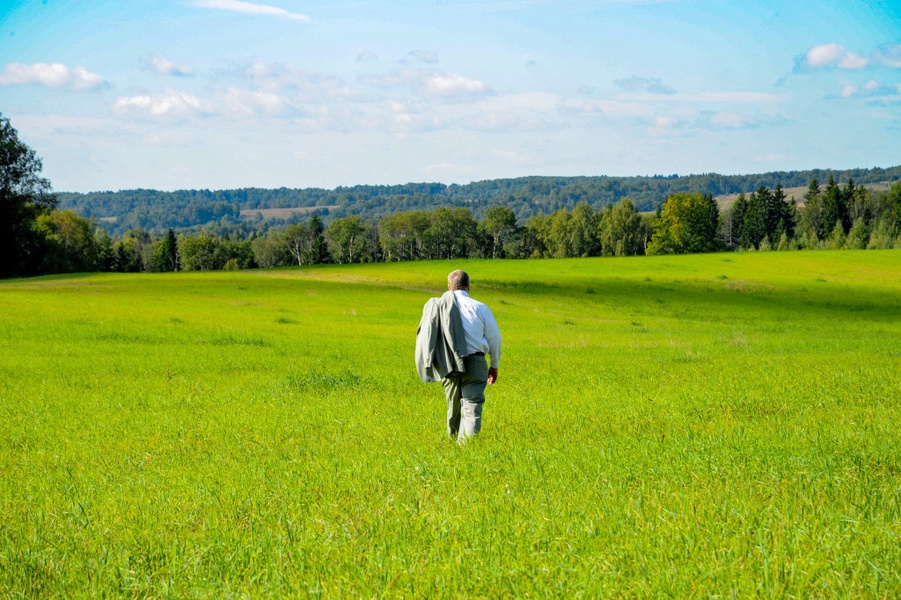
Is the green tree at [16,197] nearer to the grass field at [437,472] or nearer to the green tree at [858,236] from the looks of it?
the grass field at [437,472]

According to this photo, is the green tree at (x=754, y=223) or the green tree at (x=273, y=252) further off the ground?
the green tree at (x=754, y=223)

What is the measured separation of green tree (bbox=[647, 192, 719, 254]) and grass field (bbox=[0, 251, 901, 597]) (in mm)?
109157

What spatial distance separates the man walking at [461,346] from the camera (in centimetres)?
1017

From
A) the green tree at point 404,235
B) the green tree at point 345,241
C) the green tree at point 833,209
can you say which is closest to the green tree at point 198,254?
the green tree at point 345,241

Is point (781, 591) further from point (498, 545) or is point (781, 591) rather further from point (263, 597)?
point (263, 597)

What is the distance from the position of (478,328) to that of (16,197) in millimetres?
79764

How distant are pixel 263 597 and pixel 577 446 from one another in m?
5.44

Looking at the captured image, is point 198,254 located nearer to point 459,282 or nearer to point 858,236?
Answer: point 858,236

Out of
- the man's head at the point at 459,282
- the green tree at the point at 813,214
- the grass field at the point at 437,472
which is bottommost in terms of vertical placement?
the grass field at the point at 437,472

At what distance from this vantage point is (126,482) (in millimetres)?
8836

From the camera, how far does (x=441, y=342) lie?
10297mm

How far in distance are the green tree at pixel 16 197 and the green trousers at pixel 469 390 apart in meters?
78.8

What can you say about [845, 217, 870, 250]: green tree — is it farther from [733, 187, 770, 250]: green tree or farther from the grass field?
the grass field

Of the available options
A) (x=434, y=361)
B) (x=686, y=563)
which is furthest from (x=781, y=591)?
(x=434, y=361)
